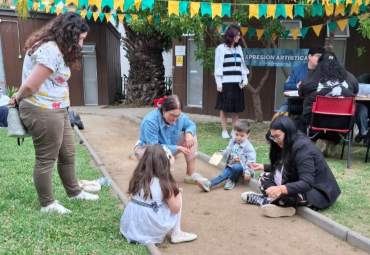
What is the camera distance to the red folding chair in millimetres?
4793

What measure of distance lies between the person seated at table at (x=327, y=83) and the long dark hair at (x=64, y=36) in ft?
11.1

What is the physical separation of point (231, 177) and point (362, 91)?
2950 millimetres

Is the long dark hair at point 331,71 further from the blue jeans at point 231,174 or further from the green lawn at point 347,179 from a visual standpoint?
the blue jeans at point 231,174

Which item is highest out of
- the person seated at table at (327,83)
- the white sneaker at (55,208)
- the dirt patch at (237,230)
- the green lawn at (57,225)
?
the person seated at table at (327,83)

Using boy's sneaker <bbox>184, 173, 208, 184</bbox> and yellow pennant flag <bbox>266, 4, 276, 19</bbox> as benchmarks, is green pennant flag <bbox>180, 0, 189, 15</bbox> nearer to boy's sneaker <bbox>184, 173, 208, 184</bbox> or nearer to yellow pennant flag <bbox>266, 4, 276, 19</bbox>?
yellow pennant flag <bbox>266, 4, 276, 19</bbox>

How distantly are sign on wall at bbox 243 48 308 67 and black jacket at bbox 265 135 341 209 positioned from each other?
200 inches

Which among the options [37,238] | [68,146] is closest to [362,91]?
[68,146]

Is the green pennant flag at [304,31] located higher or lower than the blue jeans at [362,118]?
higher

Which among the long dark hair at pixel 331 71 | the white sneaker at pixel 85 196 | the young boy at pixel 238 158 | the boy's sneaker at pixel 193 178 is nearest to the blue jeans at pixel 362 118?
the long dark hair at pixel 331 71

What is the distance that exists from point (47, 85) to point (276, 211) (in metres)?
2.39

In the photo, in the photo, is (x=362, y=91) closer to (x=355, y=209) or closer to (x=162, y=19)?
(x=355, y=209)

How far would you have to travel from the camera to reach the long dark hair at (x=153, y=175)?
2.76m

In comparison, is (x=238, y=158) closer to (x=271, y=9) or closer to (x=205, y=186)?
Answer: (x=205, y=186)

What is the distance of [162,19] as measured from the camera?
7.54 meters
